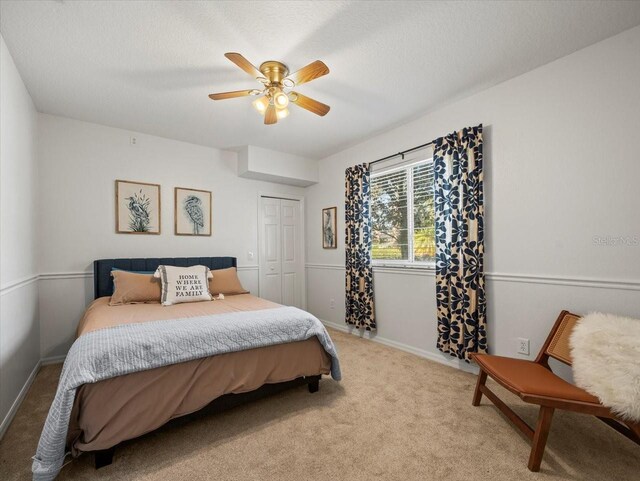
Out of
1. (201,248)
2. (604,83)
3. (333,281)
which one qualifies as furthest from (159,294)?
A: (604,83)

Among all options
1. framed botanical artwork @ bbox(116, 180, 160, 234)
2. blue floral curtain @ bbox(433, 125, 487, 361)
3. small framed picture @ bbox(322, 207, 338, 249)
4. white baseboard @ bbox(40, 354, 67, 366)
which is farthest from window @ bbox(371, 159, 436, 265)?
white baseboard @ bbox(40, 354, 67, 366)

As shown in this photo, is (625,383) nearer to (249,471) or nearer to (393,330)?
(249,471)

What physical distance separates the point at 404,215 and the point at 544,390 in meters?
2.20

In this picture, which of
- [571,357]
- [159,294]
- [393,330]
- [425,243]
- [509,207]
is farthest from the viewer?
[393,330]

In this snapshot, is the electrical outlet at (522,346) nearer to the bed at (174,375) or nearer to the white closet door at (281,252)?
A: the bed at (174,375)

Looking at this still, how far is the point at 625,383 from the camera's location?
1512 millimetres

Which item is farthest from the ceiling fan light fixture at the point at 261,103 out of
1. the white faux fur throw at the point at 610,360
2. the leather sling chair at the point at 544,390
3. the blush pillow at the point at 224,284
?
the white faux fur throw at the point at 610,360

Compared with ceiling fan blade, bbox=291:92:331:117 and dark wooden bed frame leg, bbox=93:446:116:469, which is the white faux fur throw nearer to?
ceiling fan blade, bbox=291:92:331:117

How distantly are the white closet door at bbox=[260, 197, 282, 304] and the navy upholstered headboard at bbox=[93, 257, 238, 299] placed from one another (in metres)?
0.69

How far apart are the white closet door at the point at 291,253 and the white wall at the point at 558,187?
234cm

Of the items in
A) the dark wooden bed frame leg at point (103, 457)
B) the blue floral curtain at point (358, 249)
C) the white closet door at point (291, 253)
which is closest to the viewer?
the dark wooden bed frame leg at point (103, 457)

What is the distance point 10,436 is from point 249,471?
1581 millimetres

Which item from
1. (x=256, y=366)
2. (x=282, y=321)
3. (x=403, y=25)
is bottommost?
(x=256, y=366)

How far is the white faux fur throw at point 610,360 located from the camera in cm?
149
